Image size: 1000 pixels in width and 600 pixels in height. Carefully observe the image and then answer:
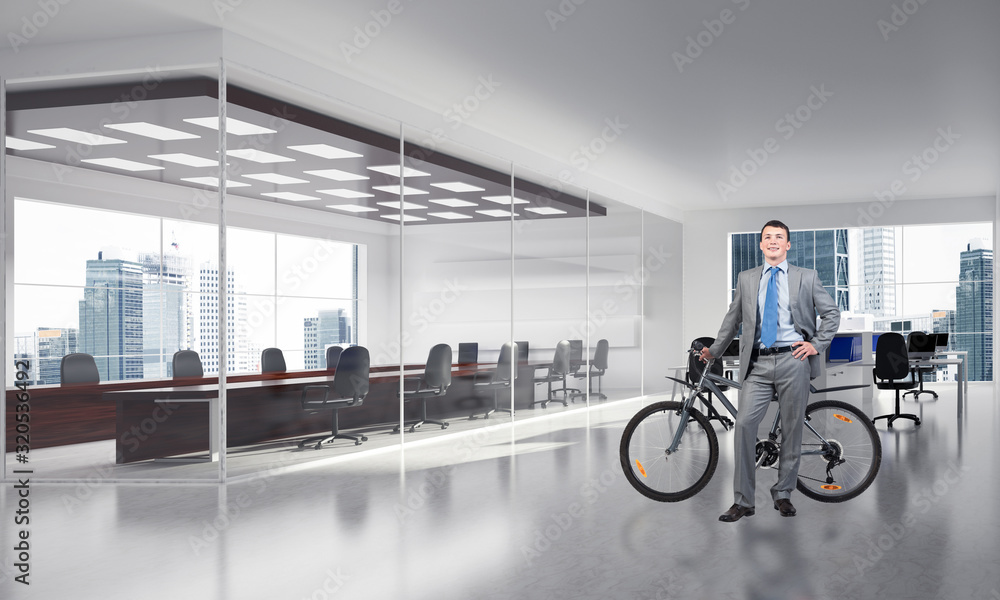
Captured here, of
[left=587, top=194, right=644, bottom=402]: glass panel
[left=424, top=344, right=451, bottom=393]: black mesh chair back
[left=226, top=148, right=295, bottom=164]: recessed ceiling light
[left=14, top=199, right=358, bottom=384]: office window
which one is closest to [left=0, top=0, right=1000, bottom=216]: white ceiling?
[left=226, top=148, right=295, bottom=164]: recessed ceiling light

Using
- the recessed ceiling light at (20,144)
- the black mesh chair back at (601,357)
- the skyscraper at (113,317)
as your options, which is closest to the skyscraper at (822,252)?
the black mesh chair back at (601,357)

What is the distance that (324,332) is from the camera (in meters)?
7.39

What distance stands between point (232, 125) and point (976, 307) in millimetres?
16131

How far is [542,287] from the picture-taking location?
1030 cm

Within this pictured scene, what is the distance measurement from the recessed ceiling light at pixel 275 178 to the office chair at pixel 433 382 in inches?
91.0

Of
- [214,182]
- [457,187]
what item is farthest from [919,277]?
[214,182]

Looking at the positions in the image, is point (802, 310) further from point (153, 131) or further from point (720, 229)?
point (720, 229)

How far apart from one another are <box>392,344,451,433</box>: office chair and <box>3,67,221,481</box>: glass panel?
2156mm

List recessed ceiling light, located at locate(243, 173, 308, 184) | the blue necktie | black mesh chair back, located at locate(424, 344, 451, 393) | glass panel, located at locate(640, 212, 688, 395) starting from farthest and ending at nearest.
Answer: glass panel, located at locate(640, 212, 688, 395) < black mesh chair back, located at locate(424, 344, 451, 393) < recessed ceiling light, located at locate(243, 173, 308, 184) < the blue necktie

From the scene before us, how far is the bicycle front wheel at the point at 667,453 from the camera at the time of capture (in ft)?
15.5

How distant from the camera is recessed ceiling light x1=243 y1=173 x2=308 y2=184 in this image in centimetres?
656

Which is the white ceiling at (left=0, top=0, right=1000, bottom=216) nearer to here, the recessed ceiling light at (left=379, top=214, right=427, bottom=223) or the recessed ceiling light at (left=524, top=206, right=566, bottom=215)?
the recessed ceiling light at (left=524, top=206, right=566, bottom=215)

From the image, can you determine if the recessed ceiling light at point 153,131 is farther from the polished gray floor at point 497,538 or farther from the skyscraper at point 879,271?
the skyscraper at point 879,271

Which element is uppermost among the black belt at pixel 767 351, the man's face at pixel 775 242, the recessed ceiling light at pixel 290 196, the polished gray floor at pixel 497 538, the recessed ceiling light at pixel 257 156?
the recessed ceiling light at pixel 257 156
